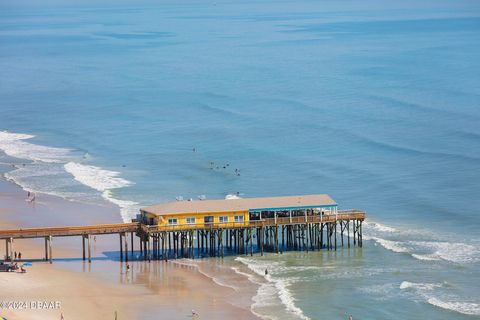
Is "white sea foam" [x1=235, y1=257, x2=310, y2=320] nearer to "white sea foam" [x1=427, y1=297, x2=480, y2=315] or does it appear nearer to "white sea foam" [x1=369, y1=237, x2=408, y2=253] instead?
"white sea foam" [x1=427, y1=297, x2=480, y2=315]

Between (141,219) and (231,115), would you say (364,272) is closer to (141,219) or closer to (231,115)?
(141,219)

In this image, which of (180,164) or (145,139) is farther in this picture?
(145,139)

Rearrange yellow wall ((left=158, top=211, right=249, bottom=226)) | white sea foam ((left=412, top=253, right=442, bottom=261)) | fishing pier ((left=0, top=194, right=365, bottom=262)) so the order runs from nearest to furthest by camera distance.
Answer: fishing pier ((left=0, top=194, right=365, bottom=262))
yellow wall ((left=158, top=211, right=249, bottom=226))
white sea foam ((left=412, top=253, right=442, bottom=261))

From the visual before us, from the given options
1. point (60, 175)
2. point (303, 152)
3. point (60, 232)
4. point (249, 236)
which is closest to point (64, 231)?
point (60, 232)

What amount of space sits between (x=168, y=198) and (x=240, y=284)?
25865mm

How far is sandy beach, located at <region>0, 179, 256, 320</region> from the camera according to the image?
59.8m

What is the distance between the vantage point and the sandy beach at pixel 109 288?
59812 mm

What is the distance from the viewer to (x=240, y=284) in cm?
6656

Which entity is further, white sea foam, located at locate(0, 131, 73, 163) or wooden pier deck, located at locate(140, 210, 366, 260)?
white sea foam, located at locate(0, 131, 73, 163)

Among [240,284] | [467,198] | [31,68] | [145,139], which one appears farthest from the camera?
[31,68]

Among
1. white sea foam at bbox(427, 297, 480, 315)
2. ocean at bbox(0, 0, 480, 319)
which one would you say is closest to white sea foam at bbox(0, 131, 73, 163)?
ocean at bbox(0, 0, 480, 319)

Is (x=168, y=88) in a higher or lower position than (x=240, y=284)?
higher

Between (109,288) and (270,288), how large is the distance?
1025cm

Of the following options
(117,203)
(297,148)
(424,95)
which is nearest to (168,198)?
(117,203)
